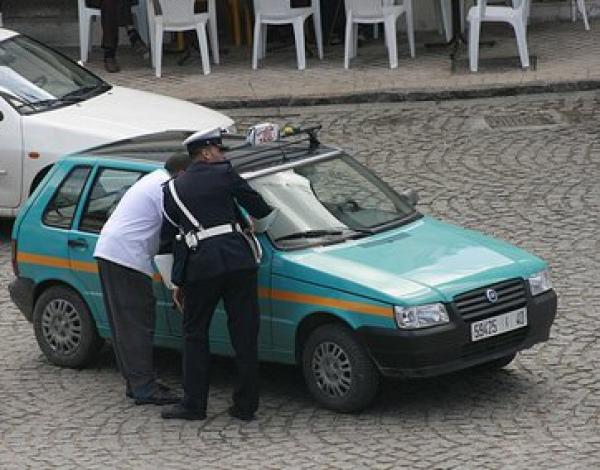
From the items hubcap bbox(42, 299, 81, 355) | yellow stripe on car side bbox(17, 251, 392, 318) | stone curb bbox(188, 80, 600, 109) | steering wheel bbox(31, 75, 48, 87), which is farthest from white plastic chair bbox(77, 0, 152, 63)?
hubcap bbox(42, 299, 81, 355)

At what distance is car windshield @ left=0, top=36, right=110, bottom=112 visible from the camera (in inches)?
548

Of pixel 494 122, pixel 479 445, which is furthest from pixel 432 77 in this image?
pixel 479 445

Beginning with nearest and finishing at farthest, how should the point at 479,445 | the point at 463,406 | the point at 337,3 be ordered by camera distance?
the point at 479,445 < the point at 463,406 < the point at 337,3

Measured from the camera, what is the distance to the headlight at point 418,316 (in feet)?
28.8

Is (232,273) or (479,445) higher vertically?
(232,273)

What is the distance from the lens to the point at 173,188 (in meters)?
9.03

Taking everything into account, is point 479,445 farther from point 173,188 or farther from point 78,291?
point 78,291

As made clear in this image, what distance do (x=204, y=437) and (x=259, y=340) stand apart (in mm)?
700

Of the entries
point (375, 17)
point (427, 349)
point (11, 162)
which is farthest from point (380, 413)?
point (375, 17)

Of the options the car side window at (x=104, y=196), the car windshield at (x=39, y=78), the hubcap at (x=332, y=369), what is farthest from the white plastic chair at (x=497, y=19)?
the hubcap at (x=332, y=369)

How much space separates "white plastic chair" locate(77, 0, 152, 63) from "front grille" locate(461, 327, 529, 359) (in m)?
11.2

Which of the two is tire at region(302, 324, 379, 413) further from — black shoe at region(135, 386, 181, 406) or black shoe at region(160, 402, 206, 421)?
black shoe at region(135, 386, 181, 406)

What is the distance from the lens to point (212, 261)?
8891 mm

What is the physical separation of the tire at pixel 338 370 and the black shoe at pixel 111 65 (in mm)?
10474
